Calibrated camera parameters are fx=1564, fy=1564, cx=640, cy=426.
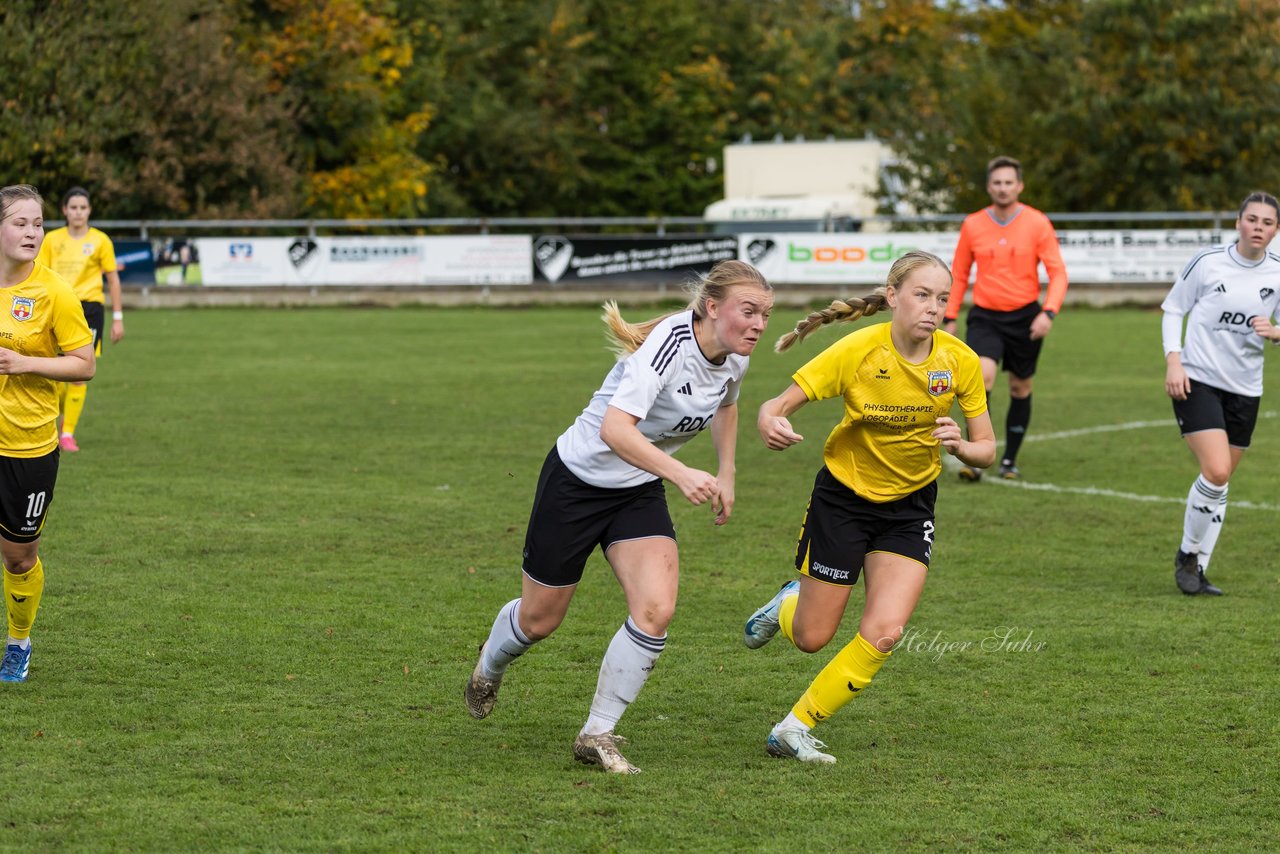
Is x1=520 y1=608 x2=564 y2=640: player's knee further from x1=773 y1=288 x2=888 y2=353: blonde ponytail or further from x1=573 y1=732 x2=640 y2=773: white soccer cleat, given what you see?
x1=773 y1=288 x2=888 y2=353: blonde ponytail

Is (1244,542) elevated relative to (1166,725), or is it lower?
lower

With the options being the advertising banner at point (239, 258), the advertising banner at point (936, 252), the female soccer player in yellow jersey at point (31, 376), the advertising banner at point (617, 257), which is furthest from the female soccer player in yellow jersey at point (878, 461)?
the advertising banner at point (239, 258)

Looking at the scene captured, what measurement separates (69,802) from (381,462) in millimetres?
7762

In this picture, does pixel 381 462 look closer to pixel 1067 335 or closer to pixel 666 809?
pixel 666 809

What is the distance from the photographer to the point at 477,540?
9.62 metres

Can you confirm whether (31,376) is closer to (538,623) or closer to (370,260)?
(538,623)

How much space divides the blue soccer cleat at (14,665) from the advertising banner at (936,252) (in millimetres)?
23594

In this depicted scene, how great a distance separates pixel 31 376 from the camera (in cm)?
623

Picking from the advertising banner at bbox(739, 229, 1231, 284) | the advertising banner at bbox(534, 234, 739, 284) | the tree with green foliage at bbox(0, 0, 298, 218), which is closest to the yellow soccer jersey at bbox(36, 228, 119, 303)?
the advertising banner at bbox(739, 229, 1231, 284)

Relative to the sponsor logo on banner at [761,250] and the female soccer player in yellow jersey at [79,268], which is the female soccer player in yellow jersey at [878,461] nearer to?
the female soccer player in yellow jersey at [79,268]

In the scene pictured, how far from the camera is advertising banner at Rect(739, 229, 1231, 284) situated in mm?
29359

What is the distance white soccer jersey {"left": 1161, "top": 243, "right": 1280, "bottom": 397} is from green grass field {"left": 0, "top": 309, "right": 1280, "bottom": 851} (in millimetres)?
1178

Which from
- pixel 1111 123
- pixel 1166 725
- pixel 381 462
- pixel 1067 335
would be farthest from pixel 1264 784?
pixel 1111 123

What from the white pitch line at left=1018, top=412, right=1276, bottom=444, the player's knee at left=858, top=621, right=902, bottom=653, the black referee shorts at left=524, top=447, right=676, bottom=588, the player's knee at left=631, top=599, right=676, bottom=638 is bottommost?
the white pitch line at left=1018, top=412, right=1276, bottom=444
